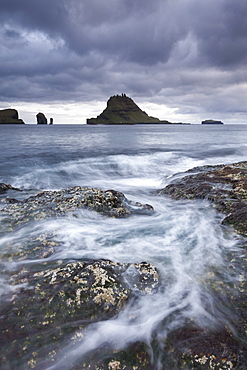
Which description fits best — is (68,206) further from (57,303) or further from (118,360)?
(118,360)

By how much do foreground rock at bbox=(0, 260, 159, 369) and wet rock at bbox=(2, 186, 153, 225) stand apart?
106 inches

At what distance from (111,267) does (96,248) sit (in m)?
1.26

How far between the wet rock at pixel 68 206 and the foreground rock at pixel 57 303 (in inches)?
106

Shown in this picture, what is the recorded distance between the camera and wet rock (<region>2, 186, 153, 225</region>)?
6657mm

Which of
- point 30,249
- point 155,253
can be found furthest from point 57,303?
point 155,253

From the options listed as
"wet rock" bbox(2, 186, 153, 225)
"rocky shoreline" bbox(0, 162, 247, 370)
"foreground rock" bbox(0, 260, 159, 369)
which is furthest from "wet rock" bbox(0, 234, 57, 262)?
"wet rock" bbox(2, 186, 153, 225)

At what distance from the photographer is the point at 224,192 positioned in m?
8.20

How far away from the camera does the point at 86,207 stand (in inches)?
281

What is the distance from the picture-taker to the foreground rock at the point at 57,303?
2.67m

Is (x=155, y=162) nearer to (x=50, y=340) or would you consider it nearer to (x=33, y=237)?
(x=33, y=237)

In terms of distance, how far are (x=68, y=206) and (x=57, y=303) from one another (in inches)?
161

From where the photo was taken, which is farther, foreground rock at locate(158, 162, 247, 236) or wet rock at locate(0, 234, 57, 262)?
foreground rock at locate(158, 162, 247, 236)

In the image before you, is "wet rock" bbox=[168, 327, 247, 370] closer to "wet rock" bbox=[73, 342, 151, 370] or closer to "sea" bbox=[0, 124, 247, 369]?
"sea" bbox=[0, 124, 247, 369]

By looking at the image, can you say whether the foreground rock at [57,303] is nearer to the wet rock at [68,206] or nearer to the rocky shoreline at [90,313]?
the rocky shoreline at [90,313]
